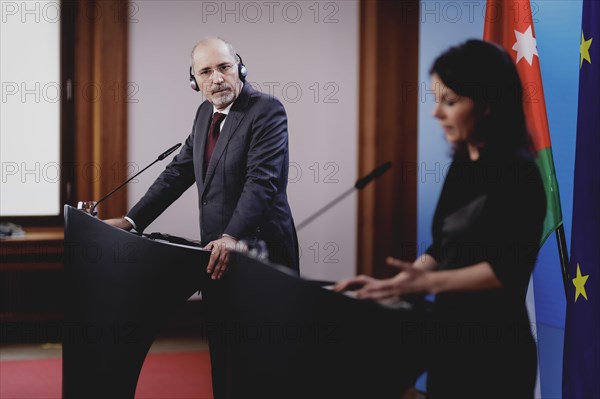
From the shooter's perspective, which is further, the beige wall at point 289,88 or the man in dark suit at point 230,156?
the beige wall at point 289,88

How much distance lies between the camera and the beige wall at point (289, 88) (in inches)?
157

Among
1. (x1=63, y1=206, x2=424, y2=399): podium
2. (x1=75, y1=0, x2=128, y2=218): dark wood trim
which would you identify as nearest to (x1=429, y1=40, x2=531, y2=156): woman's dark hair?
(x1=63, y1=206, x2=424, y2=399): podium

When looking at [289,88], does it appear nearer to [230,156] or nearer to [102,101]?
[102,101]

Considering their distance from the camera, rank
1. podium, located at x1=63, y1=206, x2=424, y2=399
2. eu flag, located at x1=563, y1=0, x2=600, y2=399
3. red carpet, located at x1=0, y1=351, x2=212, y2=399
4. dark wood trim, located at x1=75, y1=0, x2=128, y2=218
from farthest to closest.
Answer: dark wood trim, located at x1=75, y1=0, x2=128, y2=218, red carpet, located at x1=0, y1=351, x2=212, y2=399, eu flag, located at x1=563, y1=0, x2=600, y2=399, podium, located at x1=63, y1=206, x2=424, y2=399

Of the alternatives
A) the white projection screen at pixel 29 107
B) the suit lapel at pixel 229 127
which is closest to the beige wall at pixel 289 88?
the white projection screen at pixel 29 107

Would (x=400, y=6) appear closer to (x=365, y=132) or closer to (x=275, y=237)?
(x=365, y=132)

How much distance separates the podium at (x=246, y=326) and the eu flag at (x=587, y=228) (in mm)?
1071

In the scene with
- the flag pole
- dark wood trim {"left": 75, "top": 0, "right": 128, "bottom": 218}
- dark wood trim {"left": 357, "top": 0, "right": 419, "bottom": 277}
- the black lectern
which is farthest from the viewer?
dark wood trim {"left": 357, "top": 0, "right": 419, "bottom": 277}

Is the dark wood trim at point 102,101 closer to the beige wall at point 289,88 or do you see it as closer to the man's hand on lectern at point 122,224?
the beige wall at point 289,88

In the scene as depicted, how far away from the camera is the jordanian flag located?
2.44 metres

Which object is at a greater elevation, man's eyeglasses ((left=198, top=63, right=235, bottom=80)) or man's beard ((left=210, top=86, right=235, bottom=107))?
man's eyeglasses ((left=198, top=63, right=235, bottom=80))

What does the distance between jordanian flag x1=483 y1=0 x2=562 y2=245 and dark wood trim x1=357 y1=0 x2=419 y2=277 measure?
1424mm

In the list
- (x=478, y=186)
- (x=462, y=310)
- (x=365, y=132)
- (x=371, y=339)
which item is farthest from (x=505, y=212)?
(x=365, y=132)

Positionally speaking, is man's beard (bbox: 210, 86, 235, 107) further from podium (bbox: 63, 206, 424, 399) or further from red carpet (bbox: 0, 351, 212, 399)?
red carpet (bbox: 0, 351, 212, 399)
